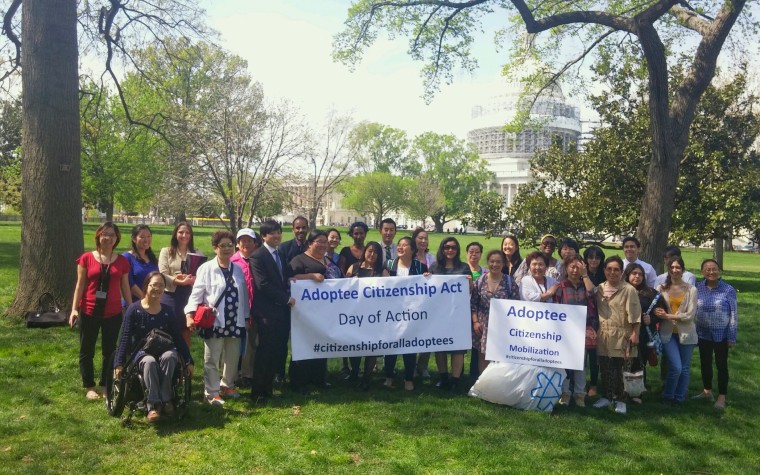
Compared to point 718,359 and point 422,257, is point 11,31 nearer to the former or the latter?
point 422,257

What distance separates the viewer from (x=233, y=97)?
23.0m

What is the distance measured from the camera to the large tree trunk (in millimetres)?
9492

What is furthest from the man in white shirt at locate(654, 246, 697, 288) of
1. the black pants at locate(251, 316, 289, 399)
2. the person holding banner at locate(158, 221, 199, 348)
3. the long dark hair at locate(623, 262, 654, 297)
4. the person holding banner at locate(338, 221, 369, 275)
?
the person holding banner at locate(158, 221, 199, 348)

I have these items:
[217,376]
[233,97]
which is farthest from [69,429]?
[233,97]

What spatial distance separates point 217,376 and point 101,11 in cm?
926

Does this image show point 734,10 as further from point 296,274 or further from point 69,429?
point 69,429

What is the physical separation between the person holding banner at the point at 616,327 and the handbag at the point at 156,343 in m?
4.42

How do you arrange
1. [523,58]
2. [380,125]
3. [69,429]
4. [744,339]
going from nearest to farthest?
[69,429] → [744,339] → [523,58] → [380,125]

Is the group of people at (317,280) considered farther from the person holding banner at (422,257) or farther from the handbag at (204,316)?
the person holding banner at (422,257)

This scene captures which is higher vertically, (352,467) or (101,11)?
(101,11)

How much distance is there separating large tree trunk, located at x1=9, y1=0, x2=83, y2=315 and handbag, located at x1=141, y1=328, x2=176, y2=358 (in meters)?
4.65

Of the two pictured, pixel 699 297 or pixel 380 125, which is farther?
pixel 380 125

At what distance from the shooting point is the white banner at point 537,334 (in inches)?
261

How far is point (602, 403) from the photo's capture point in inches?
267
